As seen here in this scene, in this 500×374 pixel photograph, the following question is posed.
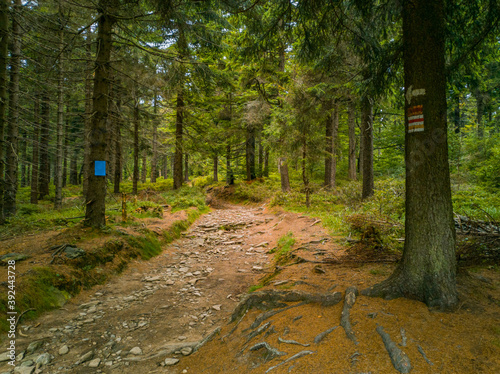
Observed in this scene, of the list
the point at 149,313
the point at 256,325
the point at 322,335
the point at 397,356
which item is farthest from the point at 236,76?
the point at 397,356

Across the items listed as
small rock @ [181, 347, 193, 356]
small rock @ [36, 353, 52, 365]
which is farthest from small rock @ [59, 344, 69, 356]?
small rock @ [181, 347, 193, 356]

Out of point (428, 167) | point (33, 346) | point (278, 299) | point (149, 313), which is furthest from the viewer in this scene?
point (149, 313)

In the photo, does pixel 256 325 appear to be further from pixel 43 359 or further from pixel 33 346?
pixel 33 346

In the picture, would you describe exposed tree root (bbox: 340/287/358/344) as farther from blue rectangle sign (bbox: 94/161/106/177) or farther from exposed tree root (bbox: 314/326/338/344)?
blue rectangle sign (bbox: 94/161/106/177)

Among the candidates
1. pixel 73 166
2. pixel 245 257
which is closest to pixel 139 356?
pixel 245 257

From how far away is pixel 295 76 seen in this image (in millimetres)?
11133

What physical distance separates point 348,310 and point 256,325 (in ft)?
4.22

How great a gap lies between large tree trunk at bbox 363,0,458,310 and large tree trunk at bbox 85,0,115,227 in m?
7.28

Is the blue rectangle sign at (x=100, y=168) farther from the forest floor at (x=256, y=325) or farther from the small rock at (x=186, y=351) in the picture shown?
the small rock at (x=186, y=351)

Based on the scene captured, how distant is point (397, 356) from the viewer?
2.09 meters

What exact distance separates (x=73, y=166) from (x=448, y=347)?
3582 centimetres

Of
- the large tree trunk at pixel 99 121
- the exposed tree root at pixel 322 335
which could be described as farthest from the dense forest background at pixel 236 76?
the exposed tree root at pixel 322 335

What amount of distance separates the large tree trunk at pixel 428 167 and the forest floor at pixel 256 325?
0.33m

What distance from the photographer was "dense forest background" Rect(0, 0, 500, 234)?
4688mm
